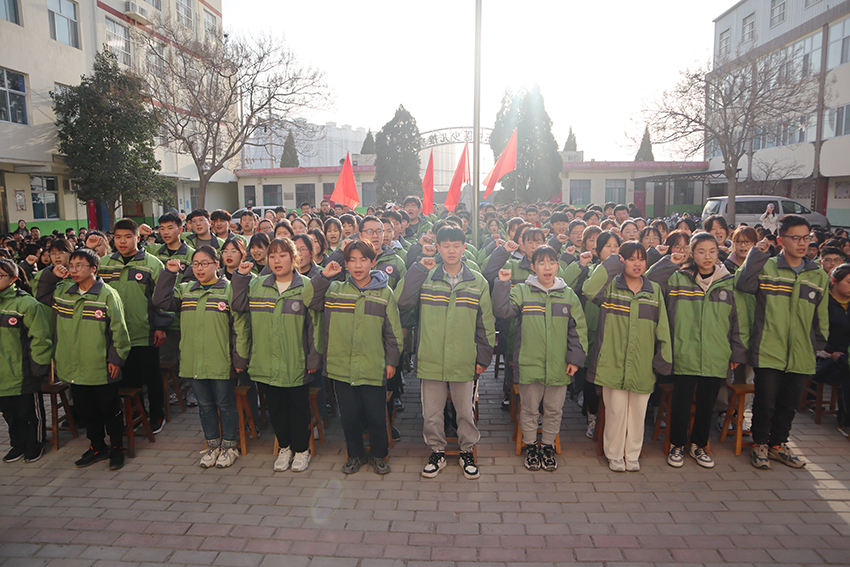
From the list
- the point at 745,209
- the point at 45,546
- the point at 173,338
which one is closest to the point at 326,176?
the point at 745,209

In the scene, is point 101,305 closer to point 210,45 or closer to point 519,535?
point 519,535

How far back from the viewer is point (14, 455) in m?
4.52

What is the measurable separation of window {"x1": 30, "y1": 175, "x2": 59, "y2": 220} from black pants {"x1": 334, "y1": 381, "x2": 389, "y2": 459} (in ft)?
60.2

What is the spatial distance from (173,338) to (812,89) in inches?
1051

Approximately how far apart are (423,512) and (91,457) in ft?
9.77

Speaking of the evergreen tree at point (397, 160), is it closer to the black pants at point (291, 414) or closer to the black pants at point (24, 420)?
the black pants at point (24, 420)

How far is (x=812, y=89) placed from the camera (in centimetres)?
2194

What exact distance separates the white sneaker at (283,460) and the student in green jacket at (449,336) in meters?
1.15

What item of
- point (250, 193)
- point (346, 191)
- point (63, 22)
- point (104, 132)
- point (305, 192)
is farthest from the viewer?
point (250, 193)

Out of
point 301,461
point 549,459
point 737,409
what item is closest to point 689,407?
point 737,409

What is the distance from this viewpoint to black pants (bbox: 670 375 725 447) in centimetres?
426

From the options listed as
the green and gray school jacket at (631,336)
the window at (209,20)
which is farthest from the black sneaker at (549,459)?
the window at (209,20)

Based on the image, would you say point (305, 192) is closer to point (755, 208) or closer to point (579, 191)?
point (579, 191)

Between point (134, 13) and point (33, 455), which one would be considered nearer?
point (33, 455)
